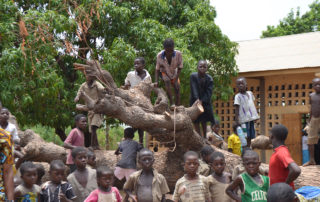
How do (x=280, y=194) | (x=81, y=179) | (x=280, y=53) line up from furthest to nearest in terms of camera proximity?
1. (x=280, y=53)
2. (x=81, y=179)
3. (x=280, y=194)

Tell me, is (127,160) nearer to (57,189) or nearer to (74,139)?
(74,139)

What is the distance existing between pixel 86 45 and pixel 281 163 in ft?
28.0

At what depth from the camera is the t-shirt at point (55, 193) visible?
4902 mm

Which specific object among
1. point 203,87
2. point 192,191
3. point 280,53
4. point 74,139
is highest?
point 280,53

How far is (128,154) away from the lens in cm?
682

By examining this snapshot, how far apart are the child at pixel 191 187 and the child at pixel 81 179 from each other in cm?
102

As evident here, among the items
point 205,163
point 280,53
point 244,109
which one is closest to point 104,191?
point 205,163

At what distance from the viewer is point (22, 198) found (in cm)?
500

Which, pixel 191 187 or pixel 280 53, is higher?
pixel 280 53

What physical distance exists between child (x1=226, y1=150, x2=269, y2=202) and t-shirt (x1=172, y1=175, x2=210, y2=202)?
44 cm

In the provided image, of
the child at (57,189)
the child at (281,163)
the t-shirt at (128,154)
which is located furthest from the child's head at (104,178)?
the t-shirt at (128,154)

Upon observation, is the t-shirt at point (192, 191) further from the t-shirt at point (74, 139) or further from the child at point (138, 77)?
the child at point (138, 77)

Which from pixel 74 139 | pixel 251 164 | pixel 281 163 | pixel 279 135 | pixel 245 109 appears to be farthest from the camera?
pixel 245 109

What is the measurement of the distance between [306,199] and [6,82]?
725 centimetres
